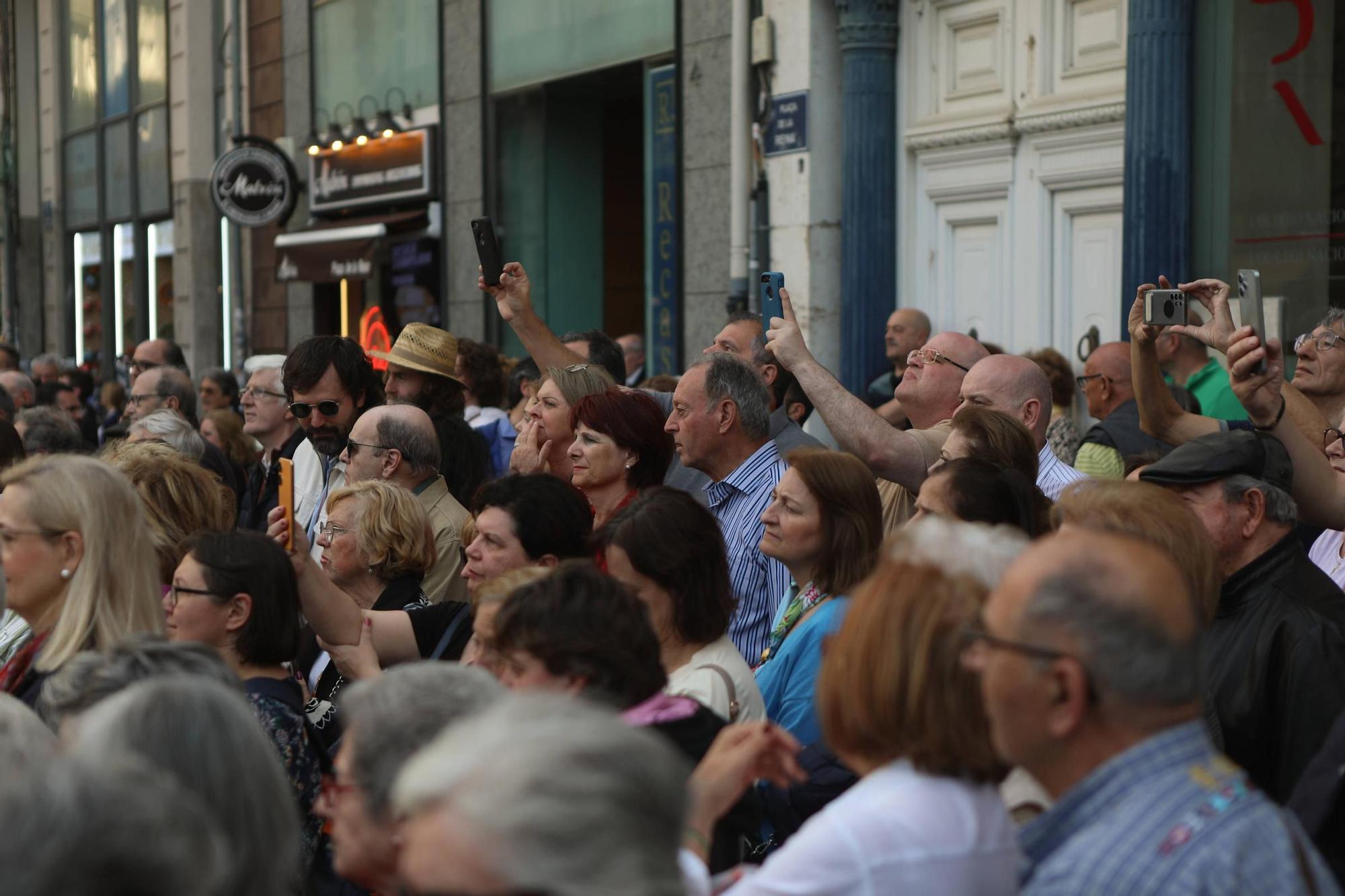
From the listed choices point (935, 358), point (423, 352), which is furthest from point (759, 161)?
point (935, 358)

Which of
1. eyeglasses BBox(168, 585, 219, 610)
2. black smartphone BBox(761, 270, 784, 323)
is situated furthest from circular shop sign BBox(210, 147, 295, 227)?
eyeglasses BBox(168, 585, 219, 610)

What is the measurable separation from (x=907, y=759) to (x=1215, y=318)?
2.60m

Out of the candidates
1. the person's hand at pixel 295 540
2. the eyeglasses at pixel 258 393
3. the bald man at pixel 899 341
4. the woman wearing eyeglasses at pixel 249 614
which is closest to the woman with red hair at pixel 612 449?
the person's hand at pixel 295 540

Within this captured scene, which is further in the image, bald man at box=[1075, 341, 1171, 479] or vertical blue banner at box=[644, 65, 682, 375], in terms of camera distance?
vertical blue banner at box=[644, 65, 682, 375]

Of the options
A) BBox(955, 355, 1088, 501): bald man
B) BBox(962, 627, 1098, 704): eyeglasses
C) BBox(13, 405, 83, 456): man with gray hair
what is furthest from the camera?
BBox(13, 405, 83, 456): man with gray hair

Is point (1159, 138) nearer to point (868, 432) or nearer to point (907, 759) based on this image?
point (868, 432)

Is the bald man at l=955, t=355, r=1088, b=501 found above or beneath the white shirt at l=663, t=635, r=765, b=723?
above

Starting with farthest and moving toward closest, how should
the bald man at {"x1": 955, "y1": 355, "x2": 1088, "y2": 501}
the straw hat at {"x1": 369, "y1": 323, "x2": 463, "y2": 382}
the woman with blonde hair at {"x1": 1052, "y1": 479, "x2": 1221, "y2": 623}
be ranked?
1. the straw hat at {"x1": 369, "y1": 323, "x2": 463, "y2": 382}
2. the bald man at {"x1": 955, "y1": 355, "x2": 1088, "y2": 501}
3. the woman with blonde hair at {"x1": 1052, "y1": 479, "x2": 1221, "y2": 623}

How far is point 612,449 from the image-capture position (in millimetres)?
5480

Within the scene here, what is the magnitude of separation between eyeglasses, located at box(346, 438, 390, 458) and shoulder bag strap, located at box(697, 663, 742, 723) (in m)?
2.57

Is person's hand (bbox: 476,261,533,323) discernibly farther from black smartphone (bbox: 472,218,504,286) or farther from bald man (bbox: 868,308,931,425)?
bald man (bbox: 868,308,931,425)

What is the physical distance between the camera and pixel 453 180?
1500 cm

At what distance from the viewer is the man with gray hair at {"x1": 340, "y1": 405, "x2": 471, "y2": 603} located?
6102 mm

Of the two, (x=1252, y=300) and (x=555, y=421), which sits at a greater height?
(x=1252, y=300)
